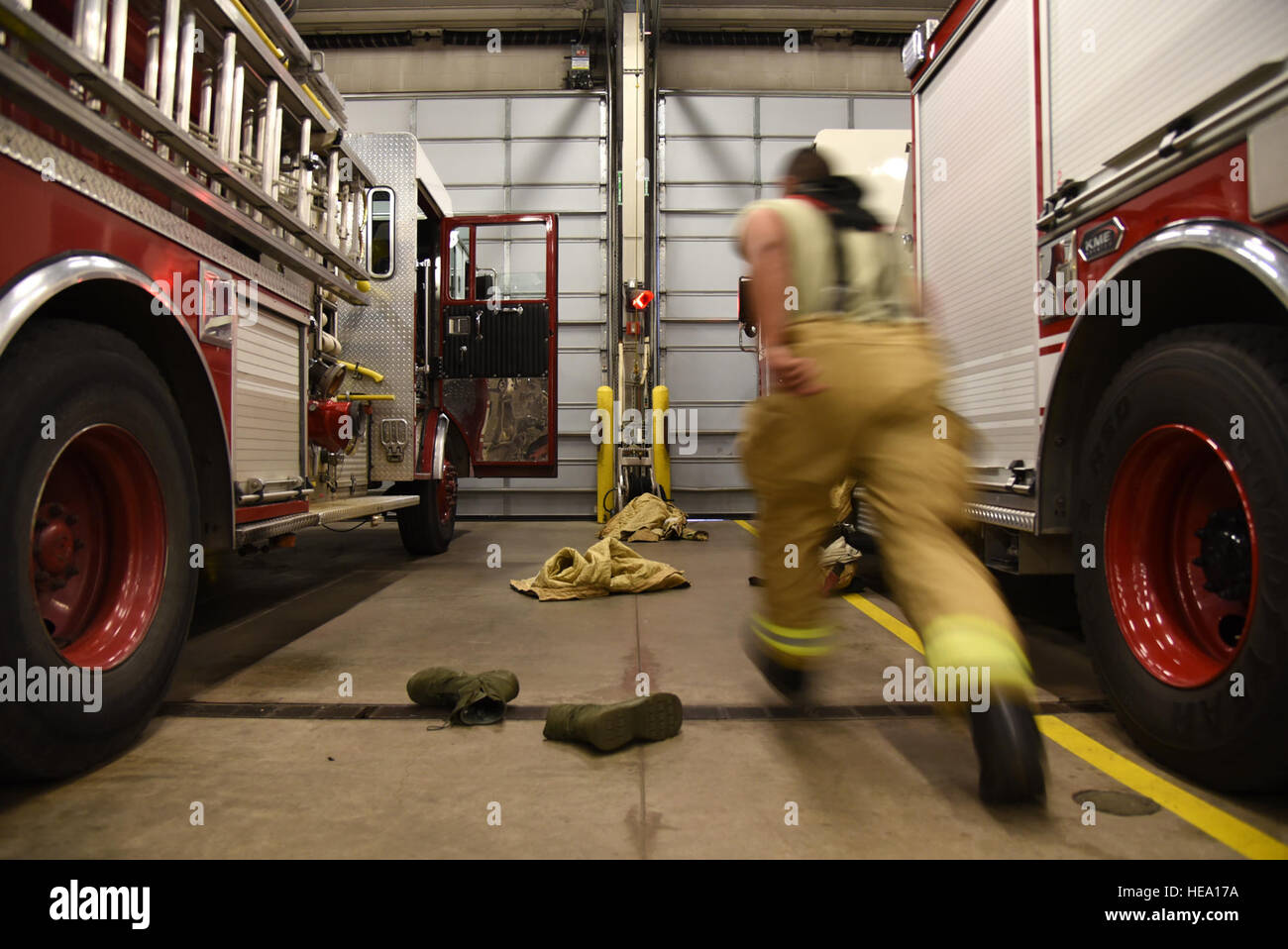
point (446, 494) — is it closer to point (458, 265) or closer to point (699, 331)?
point (458, 265)

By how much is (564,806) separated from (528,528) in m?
6.76

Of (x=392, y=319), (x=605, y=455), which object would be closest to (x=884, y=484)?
(x=392, y=319)

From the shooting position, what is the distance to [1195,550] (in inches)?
72.1

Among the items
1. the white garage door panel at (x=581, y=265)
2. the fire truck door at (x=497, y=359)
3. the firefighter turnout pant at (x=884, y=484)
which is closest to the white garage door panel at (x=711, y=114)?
the white garage door panel at (x=581, y=265)

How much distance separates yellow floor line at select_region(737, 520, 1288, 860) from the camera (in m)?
1.39

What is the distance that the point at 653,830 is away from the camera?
1.48 m

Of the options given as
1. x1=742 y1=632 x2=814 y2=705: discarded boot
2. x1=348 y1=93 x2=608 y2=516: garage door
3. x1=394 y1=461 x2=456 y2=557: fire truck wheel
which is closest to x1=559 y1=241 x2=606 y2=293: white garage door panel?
x1=348 y1=93 x2=608 y2=516: garage door

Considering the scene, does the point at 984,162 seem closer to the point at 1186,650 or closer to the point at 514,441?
the point at 1186,650

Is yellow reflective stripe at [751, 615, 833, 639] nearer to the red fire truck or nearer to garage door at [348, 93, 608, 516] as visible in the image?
the red fire truck

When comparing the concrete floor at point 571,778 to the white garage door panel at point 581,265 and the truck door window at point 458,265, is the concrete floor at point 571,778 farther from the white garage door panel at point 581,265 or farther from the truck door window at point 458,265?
the white garage door panel at point 581,265

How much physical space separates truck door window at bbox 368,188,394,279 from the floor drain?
4926 mm

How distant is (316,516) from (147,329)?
1210mm

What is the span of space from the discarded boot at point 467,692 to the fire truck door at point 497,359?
151 inches
